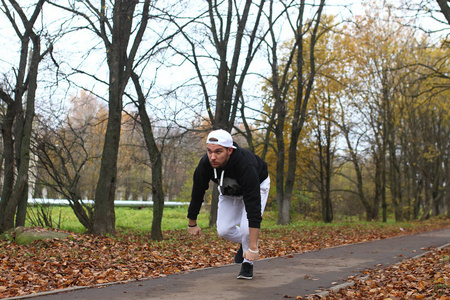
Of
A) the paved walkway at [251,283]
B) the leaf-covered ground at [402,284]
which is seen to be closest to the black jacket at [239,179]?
the paved walkway at [251,283]

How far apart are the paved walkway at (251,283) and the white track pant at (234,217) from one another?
60 cm

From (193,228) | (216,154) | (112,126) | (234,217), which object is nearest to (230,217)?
(234,217)

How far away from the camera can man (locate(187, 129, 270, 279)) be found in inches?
204

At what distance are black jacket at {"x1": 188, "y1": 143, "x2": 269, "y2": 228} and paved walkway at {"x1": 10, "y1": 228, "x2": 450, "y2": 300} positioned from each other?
0.85 meters

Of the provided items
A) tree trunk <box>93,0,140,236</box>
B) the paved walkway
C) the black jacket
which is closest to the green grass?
tree trunk <box>93,0,140,236</box>

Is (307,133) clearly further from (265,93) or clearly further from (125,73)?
(125,73)

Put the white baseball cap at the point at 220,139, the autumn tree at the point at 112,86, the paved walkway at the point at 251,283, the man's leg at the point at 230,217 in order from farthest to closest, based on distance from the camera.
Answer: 1. the autumn tree at the point at 112,86
2. the man's leg at the point at 230,217
3. the white baseball cap at the point at 220,139
4. the paved walkway at the point at 251,283

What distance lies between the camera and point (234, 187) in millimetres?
5547

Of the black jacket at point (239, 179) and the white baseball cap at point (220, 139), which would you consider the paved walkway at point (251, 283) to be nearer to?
the black jacket at point (239, 179)

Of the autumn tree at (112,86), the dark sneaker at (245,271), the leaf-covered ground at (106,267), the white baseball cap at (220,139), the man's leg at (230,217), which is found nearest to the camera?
the white baseball cap at (220,139)

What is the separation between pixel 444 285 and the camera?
552 centimetres

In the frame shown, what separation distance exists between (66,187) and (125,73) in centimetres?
392

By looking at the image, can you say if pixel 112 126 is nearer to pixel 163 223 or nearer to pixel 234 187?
pixel 234 187

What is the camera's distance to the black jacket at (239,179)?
525 centimetres
